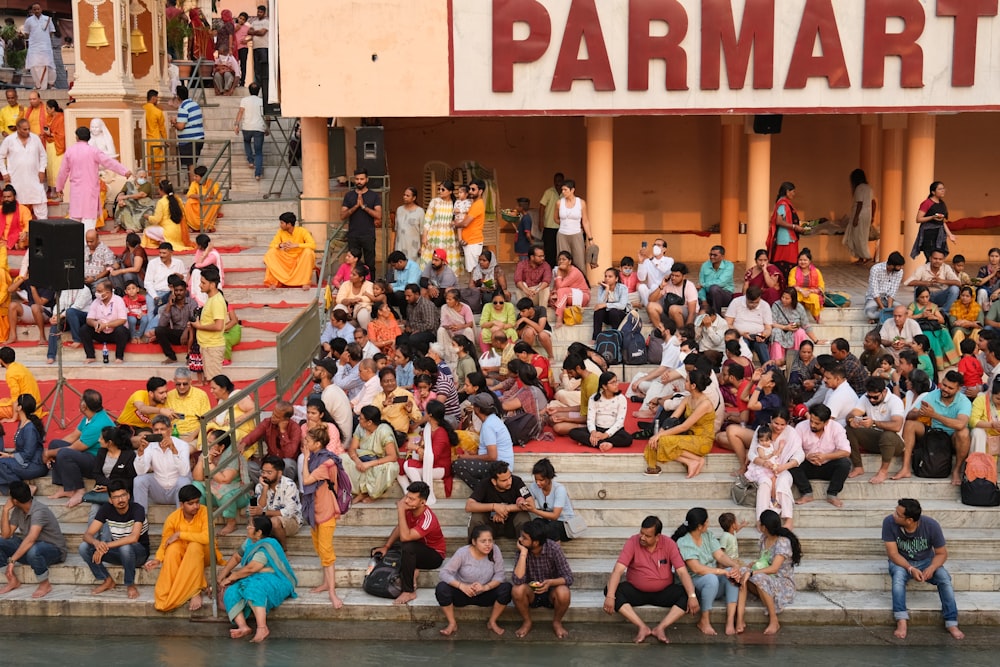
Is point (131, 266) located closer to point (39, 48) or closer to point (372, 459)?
point (372, 459)

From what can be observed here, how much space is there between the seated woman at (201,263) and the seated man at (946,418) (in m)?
7.59

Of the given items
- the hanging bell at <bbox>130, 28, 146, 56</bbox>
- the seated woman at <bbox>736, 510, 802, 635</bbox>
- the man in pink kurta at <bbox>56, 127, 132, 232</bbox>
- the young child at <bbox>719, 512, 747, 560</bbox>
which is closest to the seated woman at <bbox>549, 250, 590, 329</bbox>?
the young child at <bbox>719, 512, 747, 560</bbox>

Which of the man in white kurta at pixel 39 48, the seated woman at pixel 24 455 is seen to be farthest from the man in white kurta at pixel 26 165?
the man in white kurta at pixel 39 48

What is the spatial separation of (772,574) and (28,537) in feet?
21.1

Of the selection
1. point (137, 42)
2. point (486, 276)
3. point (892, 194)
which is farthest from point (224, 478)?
point (892, 194)

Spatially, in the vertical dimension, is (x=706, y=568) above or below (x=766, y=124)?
below

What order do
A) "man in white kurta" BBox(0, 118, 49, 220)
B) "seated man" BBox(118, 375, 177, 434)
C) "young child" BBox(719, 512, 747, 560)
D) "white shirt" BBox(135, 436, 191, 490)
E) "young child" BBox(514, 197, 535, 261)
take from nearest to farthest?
"young child" BBox(719, 512, 747, 560) < "white shirt" BBox(135, 436, 191, 490) < "seated man" BBox(118, 375, 177, 434) < "man in white kurta" BBox(0, 118, 49, 220) < "young child" BBox(514, 197, 535, 261)

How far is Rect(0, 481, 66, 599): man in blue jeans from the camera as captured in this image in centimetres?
1253

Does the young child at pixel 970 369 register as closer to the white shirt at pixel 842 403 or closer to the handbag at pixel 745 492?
the white shirt at pixel 842 403

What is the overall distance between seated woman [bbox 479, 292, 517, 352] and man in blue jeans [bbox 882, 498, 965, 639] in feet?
Result: 16.2

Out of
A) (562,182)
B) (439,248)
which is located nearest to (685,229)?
(562,182)

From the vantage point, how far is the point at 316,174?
18.6 m

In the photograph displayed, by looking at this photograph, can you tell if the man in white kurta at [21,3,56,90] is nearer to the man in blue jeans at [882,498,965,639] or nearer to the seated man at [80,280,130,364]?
the seated man at [80,280,130,364]

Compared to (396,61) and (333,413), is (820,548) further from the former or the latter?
(396,61)
